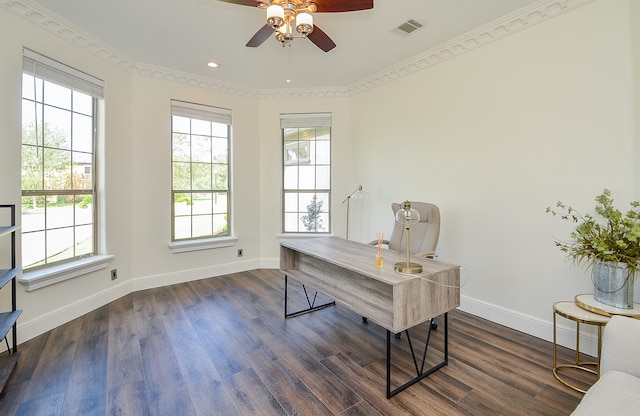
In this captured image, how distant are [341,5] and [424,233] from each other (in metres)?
2.00

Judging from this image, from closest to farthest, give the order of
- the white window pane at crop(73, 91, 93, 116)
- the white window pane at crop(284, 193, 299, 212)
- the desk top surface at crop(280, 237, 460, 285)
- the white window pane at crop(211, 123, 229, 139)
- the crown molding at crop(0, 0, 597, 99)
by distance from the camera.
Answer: the desk top surface at crop(280, 237, 460, 285), the crown molding at crop(0, 0, 597, 99), the white window pane at crop(73, 91, 93, 116), the white window pane at crop(211, 123, 229, 139), the white window pane at crop(284, 193, 299, 212)

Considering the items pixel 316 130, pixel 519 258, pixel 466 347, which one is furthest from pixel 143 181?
pixel 519 258

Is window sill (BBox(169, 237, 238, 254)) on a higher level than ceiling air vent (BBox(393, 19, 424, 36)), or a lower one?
lower

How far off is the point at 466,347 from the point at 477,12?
2.84 meters

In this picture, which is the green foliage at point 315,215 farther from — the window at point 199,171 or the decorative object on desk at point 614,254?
the decorative object on desk at point 614,254

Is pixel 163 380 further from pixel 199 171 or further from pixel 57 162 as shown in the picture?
pixel 199 171

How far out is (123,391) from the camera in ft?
5.98

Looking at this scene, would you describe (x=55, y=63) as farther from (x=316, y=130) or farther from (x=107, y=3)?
(x=316, y=130)

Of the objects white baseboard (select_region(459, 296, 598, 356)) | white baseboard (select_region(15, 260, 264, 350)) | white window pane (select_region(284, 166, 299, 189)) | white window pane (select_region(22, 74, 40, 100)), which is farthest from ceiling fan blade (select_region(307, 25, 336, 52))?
white baseboard (select_region(15, 260, 264, 350))

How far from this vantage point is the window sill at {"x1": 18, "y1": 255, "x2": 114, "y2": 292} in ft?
8.02

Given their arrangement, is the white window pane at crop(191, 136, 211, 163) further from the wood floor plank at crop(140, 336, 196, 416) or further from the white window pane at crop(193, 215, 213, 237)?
the wood floor plank at crop(140, 336, 196, 416)

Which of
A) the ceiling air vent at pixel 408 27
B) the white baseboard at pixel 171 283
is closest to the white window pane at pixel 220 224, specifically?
the white baseboard at pixel 171 283

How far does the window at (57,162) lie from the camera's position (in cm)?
252

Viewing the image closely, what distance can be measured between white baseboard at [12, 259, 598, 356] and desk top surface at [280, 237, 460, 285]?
119 cm
